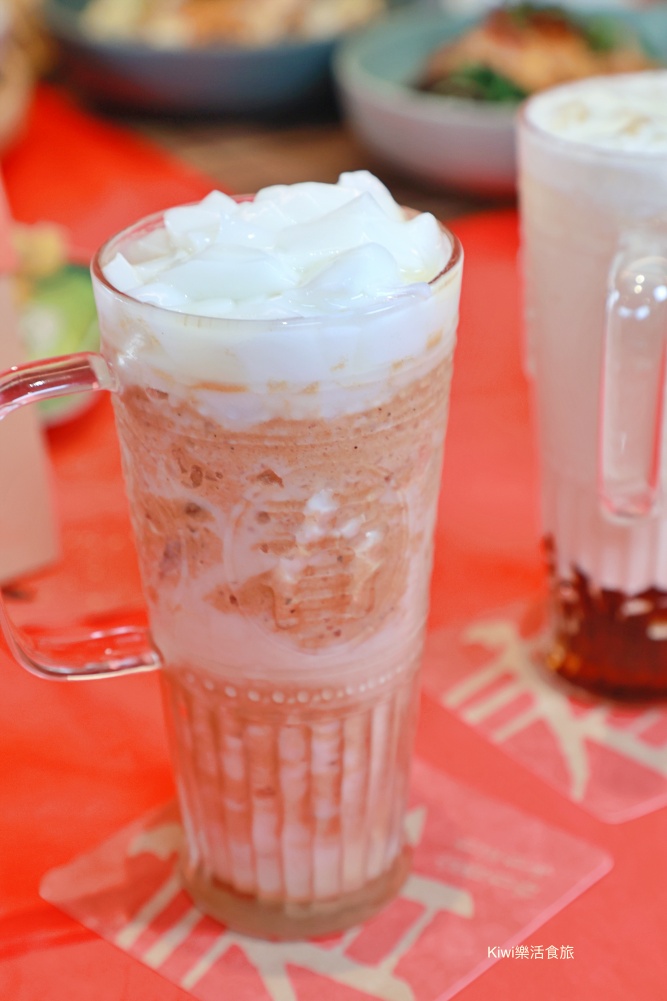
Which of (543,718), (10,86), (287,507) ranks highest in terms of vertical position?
(287,507)

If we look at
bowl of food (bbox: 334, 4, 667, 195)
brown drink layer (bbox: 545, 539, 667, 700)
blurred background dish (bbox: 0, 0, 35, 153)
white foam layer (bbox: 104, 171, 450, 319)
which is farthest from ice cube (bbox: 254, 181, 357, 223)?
blurred background dish (bbox: 0, 0, 35, 153)

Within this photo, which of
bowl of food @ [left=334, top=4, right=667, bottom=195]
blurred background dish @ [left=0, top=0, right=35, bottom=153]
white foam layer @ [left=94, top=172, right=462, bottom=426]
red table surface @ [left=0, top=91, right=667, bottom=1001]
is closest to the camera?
white foam layer @ [left=94, top=172, right=462, bottom=426]

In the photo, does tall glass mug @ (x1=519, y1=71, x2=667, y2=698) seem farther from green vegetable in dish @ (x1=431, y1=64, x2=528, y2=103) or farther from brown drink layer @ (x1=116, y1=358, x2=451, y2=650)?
green vegetable in dish @ (x1=431, y1=64, x2=528, y2=103)

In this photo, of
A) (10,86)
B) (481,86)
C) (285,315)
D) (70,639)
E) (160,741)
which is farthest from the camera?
(10,86)

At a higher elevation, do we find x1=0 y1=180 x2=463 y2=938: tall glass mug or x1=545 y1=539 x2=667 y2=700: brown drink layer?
x1=0 y1=180 x2=463 y2=938: tall glass mug

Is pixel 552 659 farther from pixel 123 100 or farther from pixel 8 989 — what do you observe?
pixel 123 100

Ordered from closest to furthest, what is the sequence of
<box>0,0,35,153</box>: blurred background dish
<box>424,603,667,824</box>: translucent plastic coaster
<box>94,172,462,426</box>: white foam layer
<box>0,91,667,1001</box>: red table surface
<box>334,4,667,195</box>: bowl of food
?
1. <box>94,172,462,426</box>: white foam layer
2. <box>0,91,667,1001</box>: red table surface
3. <box>424,603,667,824</box>: translucent plastic coaster
4. <box>334,4,667,195</box>: bowl of food
5. <box>0,0,35,153</box>: blurred background dish

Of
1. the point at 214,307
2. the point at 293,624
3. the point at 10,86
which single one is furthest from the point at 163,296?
the point at 10,86

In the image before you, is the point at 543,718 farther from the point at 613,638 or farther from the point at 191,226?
the point at 191,226
